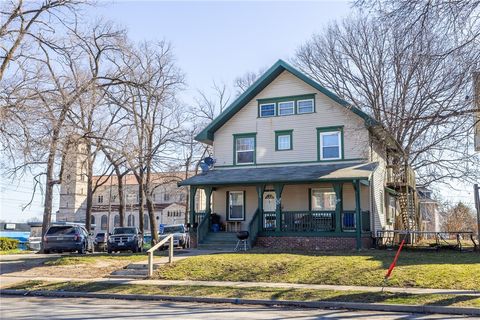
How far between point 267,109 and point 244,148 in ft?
8.01

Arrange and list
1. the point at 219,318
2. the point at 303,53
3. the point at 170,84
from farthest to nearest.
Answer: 1. the point at 303,53
2. the point at 170,84
3. the point at 219,318

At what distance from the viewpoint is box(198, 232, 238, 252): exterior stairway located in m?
22.4

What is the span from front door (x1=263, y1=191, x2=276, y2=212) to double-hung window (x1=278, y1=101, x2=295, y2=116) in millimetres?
4263

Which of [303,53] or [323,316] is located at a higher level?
[303,53]

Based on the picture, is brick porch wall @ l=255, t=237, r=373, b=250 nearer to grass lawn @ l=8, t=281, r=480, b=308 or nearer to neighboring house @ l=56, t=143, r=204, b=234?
grass lawn @ l=8, t=281, r=480, b=308

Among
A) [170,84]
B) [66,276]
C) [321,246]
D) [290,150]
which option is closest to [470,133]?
[321,246]

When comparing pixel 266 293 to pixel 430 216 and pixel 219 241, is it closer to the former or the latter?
pixel 219 241

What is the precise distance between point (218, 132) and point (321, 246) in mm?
8609

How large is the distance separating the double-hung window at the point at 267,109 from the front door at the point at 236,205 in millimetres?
4394

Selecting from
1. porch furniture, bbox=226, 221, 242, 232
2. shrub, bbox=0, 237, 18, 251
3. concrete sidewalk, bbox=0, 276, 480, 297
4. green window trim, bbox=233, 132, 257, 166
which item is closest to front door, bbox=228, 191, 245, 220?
porch furniture, bbox=226, 221, 242, 232

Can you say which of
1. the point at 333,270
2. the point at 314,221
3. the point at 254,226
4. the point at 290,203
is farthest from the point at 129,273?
the point at 290,203

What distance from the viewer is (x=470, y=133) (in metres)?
13.2

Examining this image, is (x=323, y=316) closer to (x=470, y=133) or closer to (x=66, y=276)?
(x=470, y=133)

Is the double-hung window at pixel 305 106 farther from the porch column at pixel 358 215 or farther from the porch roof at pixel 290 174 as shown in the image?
the porch column at pixel 358 215
